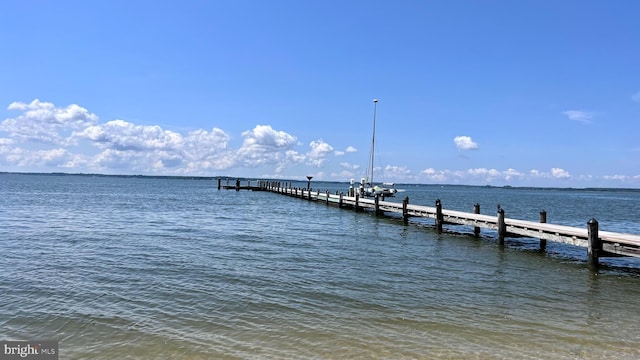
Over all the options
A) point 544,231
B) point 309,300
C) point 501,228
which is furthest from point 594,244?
point 309,300

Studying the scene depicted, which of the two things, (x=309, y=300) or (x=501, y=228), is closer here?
(x=309, y=300)

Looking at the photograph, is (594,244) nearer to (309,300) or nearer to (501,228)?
(501,228)

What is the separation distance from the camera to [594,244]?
51.0ft

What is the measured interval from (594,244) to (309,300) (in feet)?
35.8

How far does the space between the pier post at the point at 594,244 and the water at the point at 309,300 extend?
0.43m

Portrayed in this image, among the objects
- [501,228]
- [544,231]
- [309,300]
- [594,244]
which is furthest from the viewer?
[501,228]

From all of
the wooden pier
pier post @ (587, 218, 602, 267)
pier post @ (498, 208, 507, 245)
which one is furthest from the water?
the wooden pier

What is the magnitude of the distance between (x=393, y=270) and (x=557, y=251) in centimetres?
996

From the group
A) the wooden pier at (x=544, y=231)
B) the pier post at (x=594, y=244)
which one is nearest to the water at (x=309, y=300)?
the pier post at (x=594, y=244)

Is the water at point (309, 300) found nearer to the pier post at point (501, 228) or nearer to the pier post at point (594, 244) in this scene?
the pier post at point (594, 244)

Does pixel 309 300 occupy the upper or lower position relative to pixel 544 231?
lower

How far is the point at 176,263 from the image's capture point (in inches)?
567

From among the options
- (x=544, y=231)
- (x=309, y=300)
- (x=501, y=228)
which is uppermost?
(x=544, y=231)

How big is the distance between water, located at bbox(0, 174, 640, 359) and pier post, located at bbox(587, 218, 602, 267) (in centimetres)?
43
